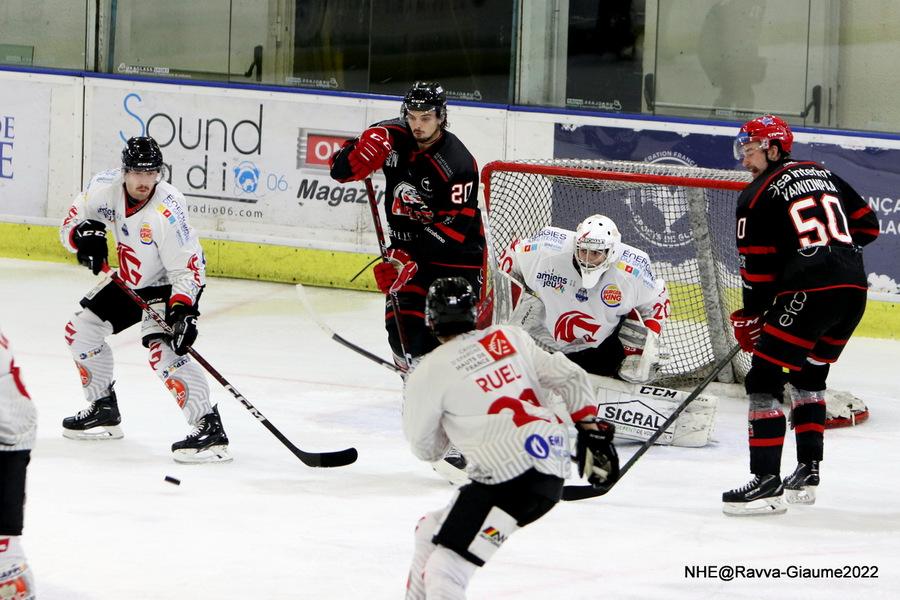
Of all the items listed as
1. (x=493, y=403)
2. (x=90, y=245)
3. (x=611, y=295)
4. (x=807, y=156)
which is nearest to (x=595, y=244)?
(x=611, y=295)

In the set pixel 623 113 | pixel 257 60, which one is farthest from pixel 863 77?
pixel 257 60

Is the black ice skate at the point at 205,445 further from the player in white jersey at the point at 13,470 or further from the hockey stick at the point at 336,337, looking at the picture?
the player in white jersey at the point at 13,470

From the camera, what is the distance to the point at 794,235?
4297 millimetres

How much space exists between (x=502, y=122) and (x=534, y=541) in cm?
413

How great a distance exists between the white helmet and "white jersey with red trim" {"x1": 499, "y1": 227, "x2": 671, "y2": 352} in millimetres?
68

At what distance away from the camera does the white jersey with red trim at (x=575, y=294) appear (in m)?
5.26

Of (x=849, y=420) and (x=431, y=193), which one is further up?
(x=431, y=193)

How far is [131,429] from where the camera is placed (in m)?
5.29

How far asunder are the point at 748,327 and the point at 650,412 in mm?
852

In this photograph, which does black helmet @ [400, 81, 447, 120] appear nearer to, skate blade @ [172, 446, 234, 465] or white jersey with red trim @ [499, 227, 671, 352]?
white jersey with red trim @ [499, 227, 671, 352]

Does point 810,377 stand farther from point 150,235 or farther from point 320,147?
point 320,147

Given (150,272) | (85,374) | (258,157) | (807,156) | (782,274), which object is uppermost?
(807,156)

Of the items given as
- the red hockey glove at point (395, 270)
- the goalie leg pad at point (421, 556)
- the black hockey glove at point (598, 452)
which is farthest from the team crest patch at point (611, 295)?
the goalie leg pad at point (421, 556)

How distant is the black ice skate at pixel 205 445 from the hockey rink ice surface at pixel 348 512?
60 mm
